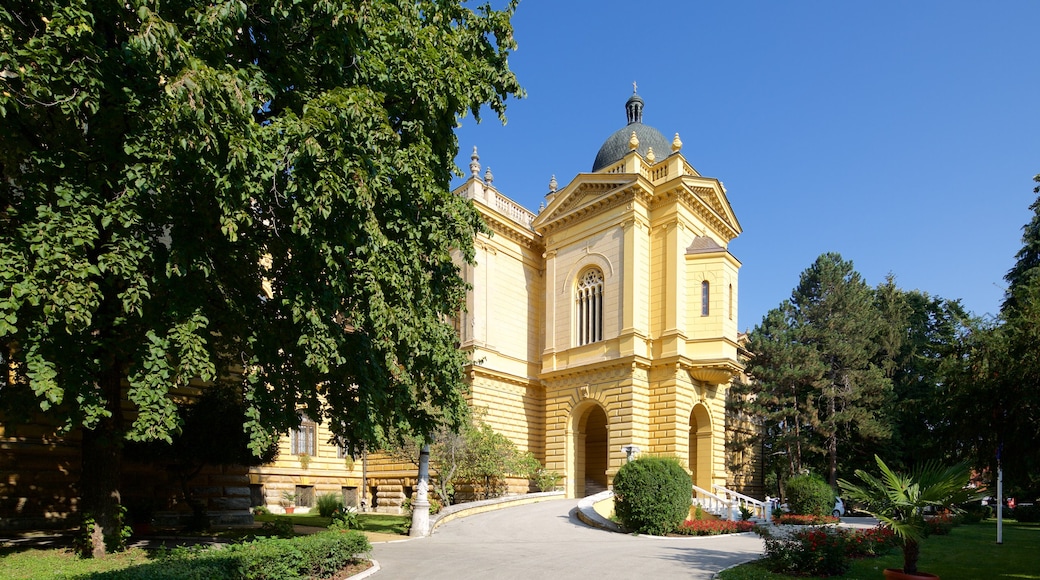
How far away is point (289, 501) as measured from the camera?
29.2 m

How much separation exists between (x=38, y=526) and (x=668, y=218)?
26.4 meters

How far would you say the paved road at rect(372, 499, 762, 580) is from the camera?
12297 millimetres

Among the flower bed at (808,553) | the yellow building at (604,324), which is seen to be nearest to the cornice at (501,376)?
the yellow building at (604,324)

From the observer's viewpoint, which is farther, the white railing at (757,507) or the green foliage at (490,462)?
the green foliage at (490,462)

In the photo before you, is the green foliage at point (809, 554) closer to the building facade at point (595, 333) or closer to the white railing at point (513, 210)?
the building facade at point (595, 333)

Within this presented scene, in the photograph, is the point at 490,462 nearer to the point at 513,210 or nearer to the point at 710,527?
the point at 710,527

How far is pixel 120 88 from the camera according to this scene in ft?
33.7

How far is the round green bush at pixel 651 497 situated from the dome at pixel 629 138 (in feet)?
77.0

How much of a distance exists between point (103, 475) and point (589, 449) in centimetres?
2922

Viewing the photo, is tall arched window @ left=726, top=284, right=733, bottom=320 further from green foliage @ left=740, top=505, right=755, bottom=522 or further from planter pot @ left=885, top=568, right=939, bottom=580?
planter pot @ left=885, top=568, right=939, bottom=580

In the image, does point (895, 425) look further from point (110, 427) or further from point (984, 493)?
point (110, 427)

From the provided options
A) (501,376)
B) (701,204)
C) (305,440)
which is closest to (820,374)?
(701,204)

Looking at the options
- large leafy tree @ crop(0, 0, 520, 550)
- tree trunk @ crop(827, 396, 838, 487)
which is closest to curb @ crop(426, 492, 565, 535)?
large leafy tree @ crop(0, 0, 520, 550)

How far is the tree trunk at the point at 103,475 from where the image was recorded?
40.3 ft
